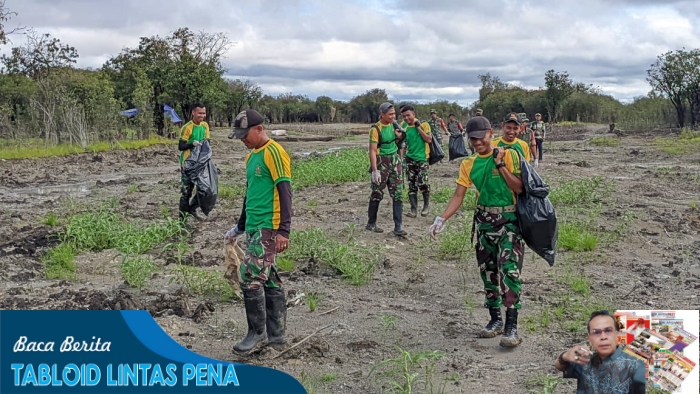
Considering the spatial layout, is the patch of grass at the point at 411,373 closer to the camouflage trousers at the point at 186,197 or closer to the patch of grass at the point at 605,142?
the camouflage trousers at the point at 186,197

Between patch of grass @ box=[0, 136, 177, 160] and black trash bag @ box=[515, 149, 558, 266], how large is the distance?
20.1m

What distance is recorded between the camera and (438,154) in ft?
36.7

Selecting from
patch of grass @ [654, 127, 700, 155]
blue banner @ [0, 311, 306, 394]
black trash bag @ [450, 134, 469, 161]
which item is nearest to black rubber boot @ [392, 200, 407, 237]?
blue banner @ [0, 311, 306, 394]

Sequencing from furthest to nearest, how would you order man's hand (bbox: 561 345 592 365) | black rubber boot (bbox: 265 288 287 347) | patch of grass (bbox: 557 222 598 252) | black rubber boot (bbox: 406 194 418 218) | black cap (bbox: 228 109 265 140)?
black rubber boot (bbox: 406 194 418 218), patch of grass (bbox: 557 222 598 252), black rubber boot (bbox: 265 288 287 347), black cap (bbox: 228 109 265 140), man's hand (bbox: 561 345 592 365)

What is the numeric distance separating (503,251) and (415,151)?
549 cm

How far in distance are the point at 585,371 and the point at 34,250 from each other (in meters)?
7.57

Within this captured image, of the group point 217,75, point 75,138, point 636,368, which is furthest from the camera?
point 217,75

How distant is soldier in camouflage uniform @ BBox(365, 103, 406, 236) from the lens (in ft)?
30.9

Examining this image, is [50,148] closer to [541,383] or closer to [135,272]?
[135,272]

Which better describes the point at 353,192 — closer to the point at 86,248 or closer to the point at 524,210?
the point at 86,248

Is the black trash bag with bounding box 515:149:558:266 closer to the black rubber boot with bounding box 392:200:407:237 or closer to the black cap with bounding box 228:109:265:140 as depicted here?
the black cap with bounding box 228:109:265:140

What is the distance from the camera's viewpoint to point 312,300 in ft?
22.1

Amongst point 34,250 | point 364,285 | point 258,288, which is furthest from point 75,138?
point 258,288

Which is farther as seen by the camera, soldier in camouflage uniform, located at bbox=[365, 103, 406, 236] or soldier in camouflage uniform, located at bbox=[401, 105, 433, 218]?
soldier in camouflage uniform, located at bbox=[401, 105, 433, 218]
